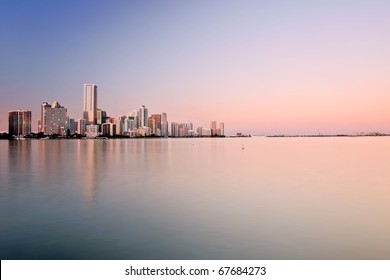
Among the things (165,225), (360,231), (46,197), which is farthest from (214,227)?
(46,197)

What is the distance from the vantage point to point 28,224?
45.2 ft

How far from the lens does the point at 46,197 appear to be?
19.8m

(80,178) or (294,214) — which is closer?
(294,214)

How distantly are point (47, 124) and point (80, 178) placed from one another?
518ft

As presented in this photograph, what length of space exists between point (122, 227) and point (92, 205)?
4898mm

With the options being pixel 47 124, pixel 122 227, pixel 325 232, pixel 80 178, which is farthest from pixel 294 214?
pixel 47 124

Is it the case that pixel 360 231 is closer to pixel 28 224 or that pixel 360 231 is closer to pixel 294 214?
pixel 294 214

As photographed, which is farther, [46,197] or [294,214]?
[46,197]
